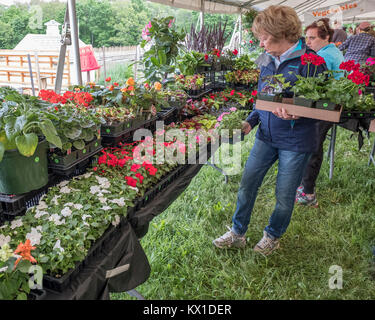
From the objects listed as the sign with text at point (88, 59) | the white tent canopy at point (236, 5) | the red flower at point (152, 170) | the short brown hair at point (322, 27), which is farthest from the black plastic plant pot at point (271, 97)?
the white tent canopy at point (236, 5)

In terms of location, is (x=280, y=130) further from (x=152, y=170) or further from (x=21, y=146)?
(x=21, y=146)

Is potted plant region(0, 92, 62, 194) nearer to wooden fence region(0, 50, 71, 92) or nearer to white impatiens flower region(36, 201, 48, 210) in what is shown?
white impatiens flower region(36, 201, 48, 210)

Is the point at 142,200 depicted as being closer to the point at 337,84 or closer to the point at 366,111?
the point at 337,84

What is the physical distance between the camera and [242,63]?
439cm

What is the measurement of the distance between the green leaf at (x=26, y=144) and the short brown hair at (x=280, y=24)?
136cm

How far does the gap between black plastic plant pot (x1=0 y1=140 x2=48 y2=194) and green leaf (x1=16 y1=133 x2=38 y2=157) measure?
0.25 ft

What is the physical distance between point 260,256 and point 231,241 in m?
0.24

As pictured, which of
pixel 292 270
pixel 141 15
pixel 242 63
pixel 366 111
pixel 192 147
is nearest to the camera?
pixel 292 270

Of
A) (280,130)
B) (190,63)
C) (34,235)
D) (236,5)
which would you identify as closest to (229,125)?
(280,130)

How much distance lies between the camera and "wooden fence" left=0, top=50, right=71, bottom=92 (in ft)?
8.63

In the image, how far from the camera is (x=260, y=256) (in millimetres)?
2324

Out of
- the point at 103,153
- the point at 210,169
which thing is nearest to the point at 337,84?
the point at 103,153

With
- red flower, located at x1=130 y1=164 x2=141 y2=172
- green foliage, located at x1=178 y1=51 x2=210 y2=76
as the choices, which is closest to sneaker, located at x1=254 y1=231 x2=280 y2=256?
red flower, located at x1=130 y1=164 x2=141 y2=172
